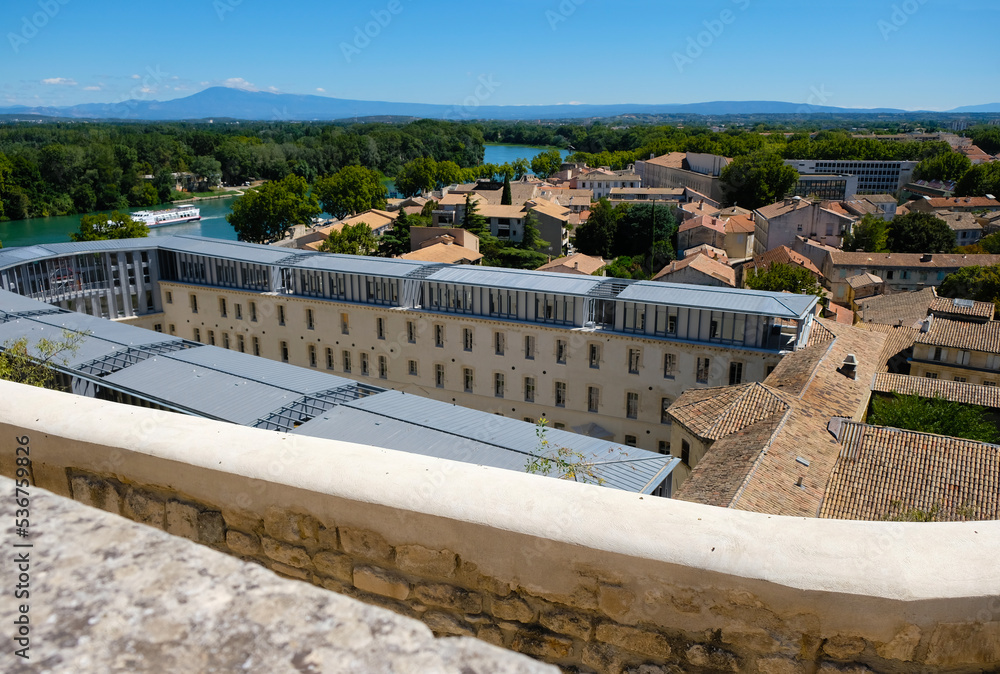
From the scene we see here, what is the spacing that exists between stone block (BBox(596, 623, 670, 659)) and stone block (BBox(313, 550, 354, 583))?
1.32m

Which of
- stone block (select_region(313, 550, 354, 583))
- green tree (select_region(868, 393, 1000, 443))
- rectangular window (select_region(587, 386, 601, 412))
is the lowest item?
rectangular window (select_region(587, 386, 601, 412))

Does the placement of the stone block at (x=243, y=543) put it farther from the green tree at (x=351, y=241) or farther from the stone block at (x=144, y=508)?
the green tree at (x=351, y=241)

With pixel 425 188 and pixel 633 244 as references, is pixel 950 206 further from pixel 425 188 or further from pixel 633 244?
pixel 425 188

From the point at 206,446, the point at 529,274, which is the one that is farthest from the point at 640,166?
the point at 206,446

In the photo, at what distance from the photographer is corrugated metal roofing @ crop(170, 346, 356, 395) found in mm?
17844

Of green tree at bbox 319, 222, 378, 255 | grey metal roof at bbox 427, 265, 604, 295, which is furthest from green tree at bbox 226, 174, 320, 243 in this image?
grey metal roof at bbox 427, 265, 604, 295

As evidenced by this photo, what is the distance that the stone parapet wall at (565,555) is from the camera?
3.01 m

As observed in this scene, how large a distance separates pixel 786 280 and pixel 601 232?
72.6ft

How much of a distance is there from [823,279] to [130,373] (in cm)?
4923

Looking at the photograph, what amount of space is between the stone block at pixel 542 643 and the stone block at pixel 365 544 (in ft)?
2.53

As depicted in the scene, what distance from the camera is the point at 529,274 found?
29.1m

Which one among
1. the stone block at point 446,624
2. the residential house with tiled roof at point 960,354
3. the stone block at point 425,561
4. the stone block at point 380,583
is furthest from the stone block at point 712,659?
the residential house with tiled roof at point 960,354

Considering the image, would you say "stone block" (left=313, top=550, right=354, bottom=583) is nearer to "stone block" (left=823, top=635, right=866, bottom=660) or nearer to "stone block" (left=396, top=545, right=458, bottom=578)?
"stone block" (left=396, top=545, right=458, bottom=578)

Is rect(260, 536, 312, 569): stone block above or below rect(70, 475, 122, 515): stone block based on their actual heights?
below
